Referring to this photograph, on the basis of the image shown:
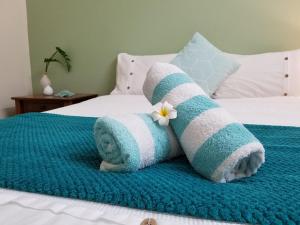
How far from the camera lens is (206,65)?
2062 mm

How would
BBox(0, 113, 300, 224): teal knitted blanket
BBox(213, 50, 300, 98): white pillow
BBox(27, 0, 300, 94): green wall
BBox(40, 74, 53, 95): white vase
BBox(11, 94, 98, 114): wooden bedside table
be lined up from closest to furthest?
BBox(0, 113, 300, 224): teal knitted blanket
BBox(213, 50, 300, 98): white pillow
BBox(27, 0, 300, 94): green wall
BBox(11, 94, 98, 114): wooden bedside table
BBox(40, 74, 53, 95): white vase

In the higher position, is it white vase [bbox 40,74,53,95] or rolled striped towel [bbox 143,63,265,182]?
rolled striped towel [bbox 143,63,265,182]

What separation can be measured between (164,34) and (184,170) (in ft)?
6.46

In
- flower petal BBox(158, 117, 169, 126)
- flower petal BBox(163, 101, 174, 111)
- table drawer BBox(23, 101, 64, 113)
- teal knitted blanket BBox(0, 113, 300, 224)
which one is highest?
flower petal BBox(163, 101, 174, 111)

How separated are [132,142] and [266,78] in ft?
5.03

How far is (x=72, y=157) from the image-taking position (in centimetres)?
85

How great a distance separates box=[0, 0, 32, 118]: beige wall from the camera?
2768 mm

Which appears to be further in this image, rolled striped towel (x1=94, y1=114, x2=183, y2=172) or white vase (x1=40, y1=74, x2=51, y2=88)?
white vase (x1=40, y1=74, x2=51, y2=88)

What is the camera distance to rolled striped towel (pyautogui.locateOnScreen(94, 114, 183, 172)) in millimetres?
717

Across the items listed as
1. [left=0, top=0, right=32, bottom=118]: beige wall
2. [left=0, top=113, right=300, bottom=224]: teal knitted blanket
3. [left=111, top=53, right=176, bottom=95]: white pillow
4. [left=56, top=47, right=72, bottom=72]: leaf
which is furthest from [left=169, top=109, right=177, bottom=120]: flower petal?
[left=0, top=0, right=32, bottom=118]: beige wall


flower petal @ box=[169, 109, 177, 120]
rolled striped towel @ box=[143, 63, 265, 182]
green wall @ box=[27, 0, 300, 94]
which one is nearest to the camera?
rolled striped towel @ box=[143, 63, 265, 182]

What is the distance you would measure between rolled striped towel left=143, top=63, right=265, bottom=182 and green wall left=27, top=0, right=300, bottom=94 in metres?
1.68

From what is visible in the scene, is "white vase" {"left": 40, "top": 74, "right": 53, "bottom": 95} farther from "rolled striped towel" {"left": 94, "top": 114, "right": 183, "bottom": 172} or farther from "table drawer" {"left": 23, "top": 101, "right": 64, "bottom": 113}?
"rolled striped towel" {"left": 94, "top": 114, "right": 183, "bottom": 172}

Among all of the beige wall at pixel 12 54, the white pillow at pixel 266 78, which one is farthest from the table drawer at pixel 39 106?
the white pillow at pixel 266 78
